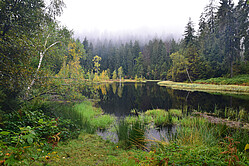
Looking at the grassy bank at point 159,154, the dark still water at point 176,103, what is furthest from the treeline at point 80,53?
the dark still water at point 176,103

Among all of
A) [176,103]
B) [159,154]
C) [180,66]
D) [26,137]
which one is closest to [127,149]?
[159,154]

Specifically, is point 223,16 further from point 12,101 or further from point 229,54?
point 12,101

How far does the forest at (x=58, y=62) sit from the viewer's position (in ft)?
13.0

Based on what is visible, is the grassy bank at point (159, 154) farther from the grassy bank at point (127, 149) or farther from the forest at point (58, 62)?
the forest at point (58, 62)

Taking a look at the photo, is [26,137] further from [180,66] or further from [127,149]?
[180,66]

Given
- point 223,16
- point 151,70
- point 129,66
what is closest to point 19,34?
point 223,16

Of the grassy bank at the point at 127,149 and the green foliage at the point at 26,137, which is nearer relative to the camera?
the green foliage at the point at 26,137

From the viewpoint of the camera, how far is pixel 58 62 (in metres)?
16.9

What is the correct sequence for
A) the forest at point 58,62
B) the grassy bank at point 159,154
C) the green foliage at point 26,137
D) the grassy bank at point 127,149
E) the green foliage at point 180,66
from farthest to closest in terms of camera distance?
the green foliage at point 180,66, the forest at point 58,62, the grassy bank at point 159,154, the grassy bank at point 127,149, the green foliage at point 26,137

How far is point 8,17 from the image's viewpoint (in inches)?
176

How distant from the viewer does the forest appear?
3.97 meters

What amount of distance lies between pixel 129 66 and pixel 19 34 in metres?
71.3

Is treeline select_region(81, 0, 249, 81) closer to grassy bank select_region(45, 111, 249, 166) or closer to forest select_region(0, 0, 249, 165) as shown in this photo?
forest select_region(0, 0, 249, 165)

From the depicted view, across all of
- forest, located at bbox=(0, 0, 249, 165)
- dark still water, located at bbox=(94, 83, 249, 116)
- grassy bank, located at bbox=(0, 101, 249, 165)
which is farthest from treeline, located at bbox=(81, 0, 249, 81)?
grassy bank, located at bbox=(0, 101, 249, 165)
